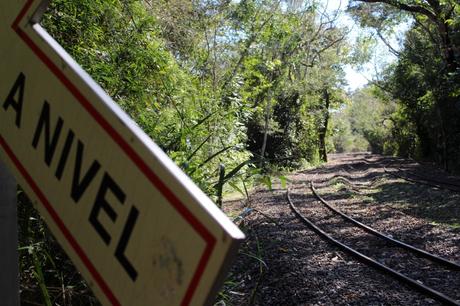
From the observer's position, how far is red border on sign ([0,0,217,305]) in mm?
764

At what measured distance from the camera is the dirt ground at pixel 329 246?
6.41m

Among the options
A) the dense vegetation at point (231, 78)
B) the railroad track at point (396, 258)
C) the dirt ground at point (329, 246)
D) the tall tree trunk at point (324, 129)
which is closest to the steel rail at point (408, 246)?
the railroad track at point (396, 258)

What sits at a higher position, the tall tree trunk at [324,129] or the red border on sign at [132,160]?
the red border on sign at [132,160]

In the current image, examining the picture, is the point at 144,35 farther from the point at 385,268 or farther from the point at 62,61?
the point at 385,268

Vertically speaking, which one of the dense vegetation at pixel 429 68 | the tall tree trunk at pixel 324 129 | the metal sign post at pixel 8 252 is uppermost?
the dense vegetation at pixel 429 68

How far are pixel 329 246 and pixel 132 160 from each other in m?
8.97

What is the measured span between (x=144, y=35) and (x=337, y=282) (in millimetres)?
4615

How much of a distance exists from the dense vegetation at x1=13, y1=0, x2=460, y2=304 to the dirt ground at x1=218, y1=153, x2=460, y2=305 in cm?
109

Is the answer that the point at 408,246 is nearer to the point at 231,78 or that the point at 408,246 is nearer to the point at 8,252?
the point at 231,78

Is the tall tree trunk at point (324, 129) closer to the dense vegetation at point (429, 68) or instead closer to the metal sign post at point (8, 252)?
the dense vegetation at point (429, 68)

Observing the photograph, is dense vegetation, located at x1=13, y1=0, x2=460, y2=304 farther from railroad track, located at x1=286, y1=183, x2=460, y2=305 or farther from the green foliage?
the green foliage

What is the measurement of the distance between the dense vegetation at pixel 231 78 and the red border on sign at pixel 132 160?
105 cm

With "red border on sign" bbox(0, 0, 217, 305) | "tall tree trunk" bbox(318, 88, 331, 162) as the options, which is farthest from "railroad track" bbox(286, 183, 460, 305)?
"tall tree trunk" bbox(318, 88, 331, 162)

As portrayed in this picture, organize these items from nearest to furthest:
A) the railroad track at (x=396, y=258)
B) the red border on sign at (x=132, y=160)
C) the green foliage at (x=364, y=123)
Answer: the red border on sign at (x=132, y=160) → the railroad track at (x=396, y=258) → the green foliage at (x=364, y=123)
